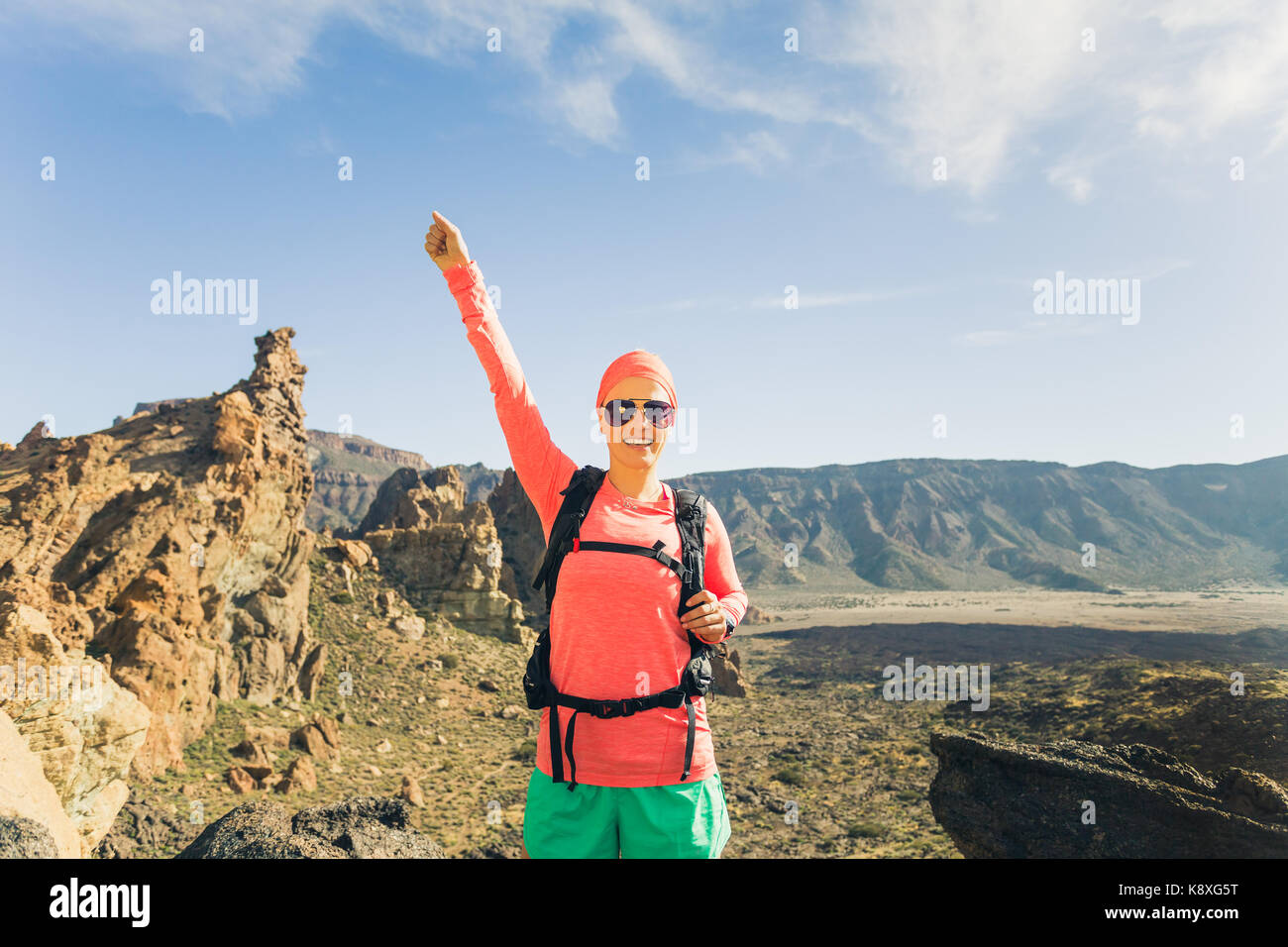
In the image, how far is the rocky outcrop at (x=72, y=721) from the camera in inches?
324

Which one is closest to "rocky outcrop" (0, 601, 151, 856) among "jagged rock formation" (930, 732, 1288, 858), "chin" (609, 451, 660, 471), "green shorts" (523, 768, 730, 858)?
"green shorts" (523, 768, 730, 858)

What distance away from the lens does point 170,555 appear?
23.2 m

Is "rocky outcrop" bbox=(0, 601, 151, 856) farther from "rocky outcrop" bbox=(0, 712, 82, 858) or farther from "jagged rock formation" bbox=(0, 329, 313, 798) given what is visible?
"jagged rock formation" bbox=(0, 329, 313, 798)

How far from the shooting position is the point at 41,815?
405 cm

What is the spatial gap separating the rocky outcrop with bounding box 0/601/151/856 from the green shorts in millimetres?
8090

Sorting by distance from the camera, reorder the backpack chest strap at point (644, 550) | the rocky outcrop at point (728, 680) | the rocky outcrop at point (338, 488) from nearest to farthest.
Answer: the backpack chest strap at point (644, 550) < the rocky outcrop at point (728, 680) < the rocky outcrop at point (338, 488)

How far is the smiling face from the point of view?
285cm

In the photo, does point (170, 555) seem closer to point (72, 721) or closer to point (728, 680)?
point (72, 721)

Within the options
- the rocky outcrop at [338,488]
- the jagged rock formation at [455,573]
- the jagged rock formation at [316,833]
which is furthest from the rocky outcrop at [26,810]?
the rocky outcrop at [338,488]

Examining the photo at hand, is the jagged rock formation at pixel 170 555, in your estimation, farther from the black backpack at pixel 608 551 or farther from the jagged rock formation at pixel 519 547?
the jagged rock formation at pixel 519 547

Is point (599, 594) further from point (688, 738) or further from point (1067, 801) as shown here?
point (1067, 801)

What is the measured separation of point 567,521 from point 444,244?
4.37ft

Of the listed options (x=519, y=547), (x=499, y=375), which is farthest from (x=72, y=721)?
(x=519, y=547)

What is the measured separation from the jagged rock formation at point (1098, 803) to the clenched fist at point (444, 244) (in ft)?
54.8
